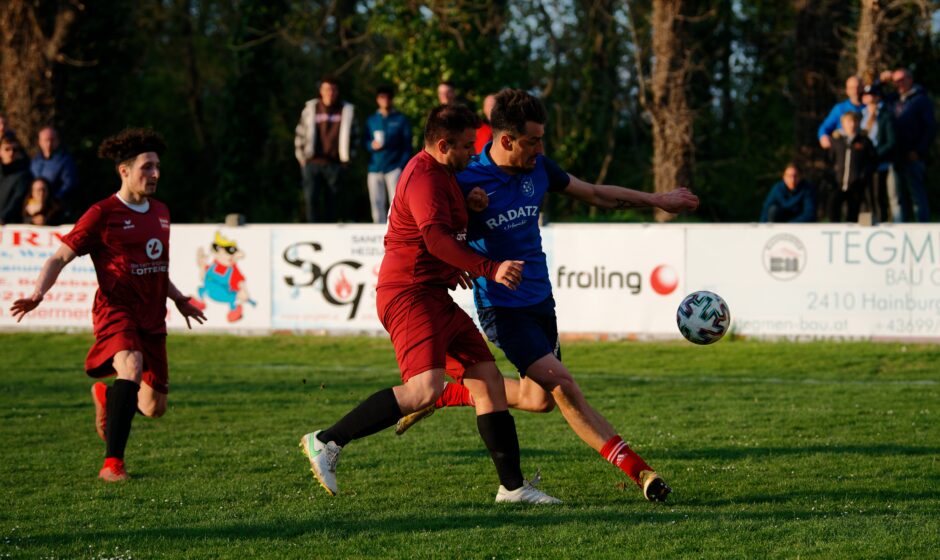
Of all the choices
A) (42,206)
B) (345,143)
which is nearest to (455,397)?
(345,143)

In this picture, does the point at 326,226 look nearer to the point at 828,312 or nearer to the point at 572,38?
the point at 828,312

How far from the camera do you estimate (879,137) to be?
1580 centimetres

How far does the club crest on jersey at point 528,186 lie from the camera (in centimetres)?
704

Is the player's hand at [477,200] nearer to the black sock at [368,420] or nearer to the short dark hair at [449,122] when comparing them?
the short dark hair at [449,122]

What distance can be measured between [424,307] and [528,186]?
2.98 feet

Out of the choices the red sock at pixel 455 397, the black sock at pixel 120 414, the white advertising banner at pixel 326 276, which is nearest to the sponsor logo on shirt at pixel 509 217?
the red sock at pixel 455 397

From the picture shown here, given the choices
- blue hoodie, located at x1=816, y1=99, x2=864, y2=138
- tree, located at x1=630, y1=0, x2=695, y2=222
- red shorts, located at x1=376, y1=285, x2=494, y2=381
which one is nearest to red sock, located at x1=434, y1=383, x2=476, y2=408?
red shorts, located at x1=376, y1=285, x2=494, y2=381

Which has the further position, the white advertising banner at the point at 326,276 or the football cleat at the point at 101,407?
the white advertising banner at the point at 326,276

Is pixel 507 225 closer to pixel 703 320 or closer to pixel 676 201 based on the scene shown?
pixel 676 201

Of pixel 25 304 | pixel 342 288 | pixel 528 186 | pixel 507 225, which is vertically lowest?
pixel 342 288

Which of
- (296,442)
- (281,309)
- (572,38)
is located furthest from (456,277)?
(572,38)

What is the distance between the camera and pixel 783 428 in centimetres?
963

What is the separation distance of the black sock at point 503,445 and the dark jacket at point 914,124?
10412mm

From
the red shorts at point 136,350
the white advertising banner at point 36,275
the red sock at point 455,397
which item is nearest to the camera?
the red sock at point 455,397
